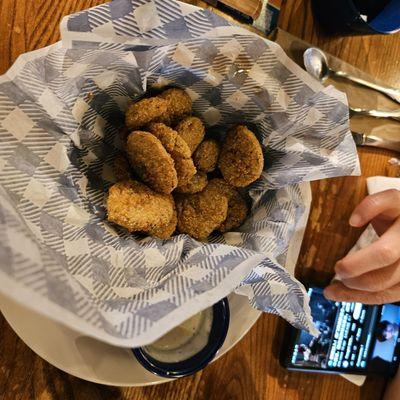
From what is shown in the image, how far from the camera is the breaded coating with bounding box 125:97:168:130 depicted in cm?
73

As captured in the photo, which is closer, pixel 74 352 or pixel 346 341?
pixel 74 352

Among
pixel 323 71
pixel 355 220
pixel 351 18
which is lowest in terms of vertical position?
pixel 355 220

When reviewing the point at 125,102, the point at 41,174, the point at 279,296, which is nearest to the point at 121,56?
the point at 125,102

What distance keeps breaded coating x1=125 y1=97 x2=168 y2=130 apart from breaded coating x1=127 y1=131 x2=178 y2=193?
30 millimetres

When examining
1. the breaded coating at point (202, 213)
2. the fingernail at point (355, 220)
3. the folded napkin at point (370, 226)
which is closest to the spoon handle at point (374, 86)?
the folded napkin at point (370, 226)

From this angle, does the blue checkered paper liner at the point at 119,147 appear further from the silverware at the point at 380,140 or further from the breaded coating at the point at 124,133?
the silverware at the point at 380,140

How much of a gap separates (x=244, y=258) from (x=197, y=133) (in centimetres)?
26

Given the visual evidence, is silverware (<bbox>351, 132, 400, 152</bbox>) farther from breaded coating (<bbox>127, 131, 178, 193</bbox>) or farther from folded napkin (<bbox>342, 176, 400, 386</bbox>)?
breaded coating (<bbox>127, 131, 178, 193</bbox>)

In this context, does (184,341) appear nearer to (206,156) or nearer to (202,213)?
(202,213)

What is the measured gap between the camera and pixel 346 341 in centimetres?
95

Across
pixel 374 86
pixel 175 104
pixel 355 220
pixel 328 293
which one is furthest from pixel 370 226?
pixel 175 104

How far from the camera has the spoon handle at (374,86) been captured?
1.00m

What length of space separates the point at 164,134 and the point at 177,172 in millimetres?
72

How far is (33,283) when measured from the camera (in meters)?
0.47
